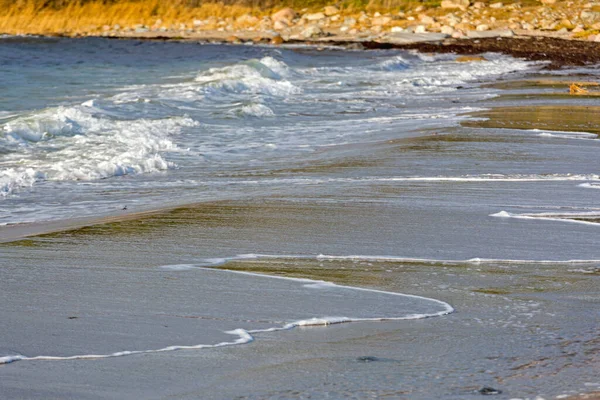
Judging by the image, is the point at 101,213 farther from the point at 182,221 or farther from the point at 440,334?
the point at 440,334

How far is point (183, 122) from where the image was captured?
43.1 feet

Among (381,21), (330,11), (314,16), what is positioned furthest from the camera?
(330,11)

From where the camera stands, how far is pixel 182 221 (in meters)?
6.36

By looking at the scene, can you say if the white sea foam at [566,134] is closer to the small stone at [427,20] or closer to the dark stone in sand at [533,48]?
the dark stone in sand at [533,48]

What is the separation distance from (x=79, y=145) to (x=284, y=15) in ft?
141

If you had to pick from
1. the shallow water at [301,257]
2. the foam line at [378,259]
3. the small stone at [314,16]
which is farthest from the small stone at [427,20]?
the foam line at [378,259]

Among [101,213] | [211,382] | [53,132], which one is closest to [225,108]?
[53,132]

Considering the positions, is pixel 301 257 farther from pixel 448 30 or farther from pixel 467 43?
pixel 448 30

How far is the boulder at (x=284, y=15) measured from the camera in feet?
171

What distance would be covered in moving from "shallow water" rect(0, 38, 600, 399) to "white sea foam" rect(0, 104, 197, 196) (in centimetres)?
4

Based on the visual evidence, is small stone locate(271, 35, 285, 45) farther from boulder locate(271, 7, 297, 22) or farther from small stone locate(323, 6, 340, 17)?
small stone locate(323, 6, 340, 17)

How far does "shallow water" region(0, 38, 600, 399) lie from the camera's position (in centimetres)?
347

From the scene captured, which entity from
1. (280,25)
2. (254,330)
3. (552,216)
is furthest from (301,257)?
(280,25)

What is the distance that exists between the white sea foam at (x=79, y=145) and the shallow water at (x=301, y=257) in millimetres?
43
